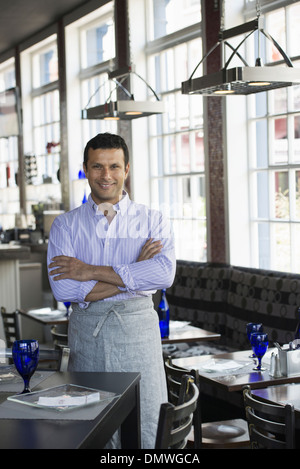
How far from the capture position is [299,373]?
141 inches

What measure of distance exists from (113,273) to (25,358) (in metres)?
0.61

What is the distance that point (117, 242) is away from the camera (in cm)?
309

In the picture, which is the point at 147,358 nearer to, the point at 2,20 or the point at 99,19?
the point at 99,19

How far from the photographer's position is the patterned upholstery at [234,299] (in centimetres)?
528

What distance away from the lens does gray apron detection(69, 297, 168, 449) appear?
2.80 m

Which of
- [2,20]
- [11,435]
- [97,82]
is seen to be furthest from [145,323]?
[2,20]

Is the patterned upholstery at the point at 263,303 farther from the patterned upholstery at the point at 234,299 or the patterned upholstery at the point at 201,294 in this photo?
the patterned upholstery at the point at 201,294

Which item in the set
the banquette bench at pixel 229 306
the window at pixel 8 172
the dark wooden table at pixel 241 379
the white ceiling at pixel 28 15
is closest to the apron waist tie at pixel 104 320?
the dark wooden table at pixel 241 379

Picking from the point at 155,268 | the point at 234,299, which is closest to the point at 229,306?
the point at 234,299

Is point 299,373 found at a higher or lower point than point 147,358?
lower

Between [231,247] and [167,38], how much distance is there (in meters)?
2.59

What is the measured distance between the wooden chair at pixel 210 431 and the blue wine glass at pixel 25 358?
951mm

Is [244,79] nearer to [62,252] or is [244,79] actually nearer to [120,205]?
[120,205]

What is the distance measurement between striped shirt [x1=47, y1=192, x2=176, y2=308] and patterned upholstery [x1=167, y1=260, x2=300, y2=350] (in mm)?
2297
